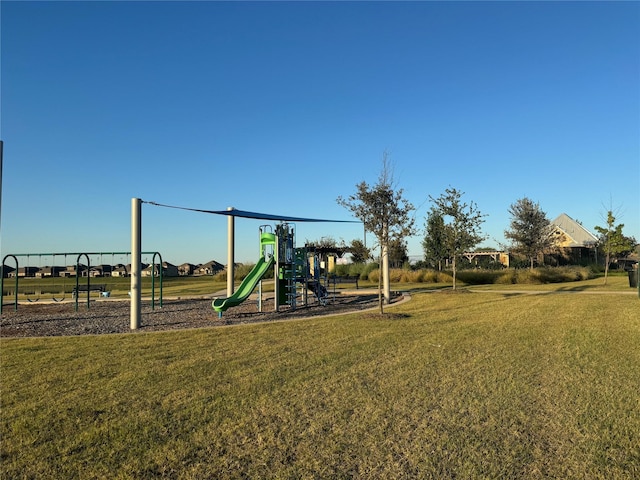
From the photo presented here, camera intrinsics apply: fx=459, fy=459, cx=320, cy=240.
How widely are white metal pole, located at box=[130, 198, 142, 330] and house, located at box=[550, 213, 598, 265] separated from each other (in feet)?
116

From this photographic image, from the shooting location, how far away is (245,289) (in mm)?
13117

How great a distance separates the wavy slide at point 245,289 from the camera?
38.6ft

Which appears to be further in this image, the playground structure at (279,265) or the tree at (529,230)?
the tree at (529,230)

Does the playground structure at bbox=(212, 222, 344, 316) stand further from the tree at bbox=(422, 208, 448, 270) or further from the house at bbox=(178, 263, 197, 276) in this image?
the house at bbox=(178, 263, 197, 276)

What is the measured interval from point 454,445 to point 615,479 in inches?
39.4

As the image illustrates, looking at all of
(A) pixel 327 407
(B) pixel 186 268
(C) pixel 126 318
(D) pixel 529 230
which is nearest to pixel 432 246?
(D) pixel 529 230

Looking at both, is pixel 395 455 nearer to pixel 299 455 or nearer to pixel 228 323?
pixel 299 455

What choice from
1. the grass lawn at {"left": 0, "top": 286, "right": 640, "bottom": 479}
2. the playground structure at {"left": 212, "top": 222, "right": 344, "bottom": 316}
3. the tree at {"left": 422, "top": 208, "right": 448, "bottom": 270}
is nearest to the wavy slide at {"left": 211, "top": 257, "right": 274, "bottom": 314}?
the playground structure at {"left": 212, "top": 222, "right": 344, "bottom": 316}

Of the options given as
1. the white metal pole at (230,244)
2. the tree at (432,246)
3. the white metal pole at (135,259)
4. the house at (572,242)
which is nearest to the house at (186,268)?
the tree at (432,246)

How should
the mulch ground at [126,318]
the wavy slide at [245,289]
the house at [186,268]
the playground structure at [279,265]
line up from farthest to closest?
the house at [186,268] → the playground structure at [279,265] → the wavy slide at [245,289] → the mulch ground at [126,318]

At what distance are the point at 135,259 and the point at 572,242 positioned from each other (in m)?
47.0

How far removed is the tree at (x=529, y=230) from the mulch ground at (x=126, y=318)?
24118mm

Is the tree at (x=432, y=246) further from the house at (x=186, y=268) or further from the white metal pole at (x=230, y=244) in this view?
the house at (x=186, y=268)

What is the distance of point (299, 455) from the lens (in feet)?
10.6
